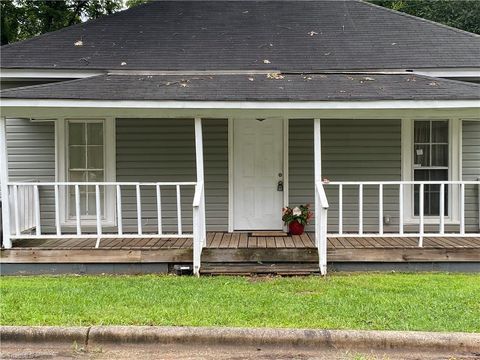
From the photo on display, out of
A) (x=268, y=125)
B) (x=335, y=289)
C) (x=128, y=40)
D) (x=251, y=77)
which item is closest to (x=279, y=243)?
(x=335, y=289)

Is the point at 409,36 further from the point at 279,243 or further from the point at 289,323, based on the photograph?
the point at 289,323

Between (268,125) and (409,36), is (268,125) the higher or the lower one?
the lower one

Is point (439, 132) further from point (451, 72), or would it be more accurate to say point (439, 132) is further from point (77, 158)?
point (77, 158)

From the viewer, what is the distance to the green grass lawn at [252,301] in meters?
4.43

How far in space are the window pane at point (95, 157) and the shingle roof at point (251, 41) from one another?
4.85 ft

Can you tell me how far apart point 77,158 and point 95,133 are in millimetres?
564

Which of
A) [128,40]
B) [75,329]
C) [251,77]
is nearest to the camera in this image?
[75,329]

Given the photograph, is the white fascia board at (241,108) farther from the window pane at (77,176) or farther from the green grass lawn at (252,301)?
the green grass lawn at (252,301)

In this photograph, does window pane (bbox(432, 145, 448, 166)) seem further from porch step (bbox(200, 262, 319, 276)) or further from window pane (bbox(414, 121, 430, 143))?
porch step (bbox(200, 262, 319, 276))

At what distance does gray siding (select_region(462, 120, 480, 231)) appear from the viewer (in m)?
8.52

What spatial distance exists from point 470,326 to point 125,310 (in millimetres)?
3332

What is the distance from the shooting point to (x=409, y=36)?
30.9 ft

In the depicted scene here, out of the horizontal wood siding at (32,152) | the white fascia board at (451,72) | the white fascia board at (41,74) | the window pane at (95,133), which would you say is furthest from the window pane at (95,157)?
the white fascia board at (451,72)

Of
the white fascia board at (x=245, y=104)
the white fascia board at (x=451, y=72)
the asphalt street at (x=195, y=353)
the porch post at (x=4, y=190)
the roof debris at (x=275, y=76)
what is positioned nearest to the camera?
the asphalt street at (x=195, y=353)
